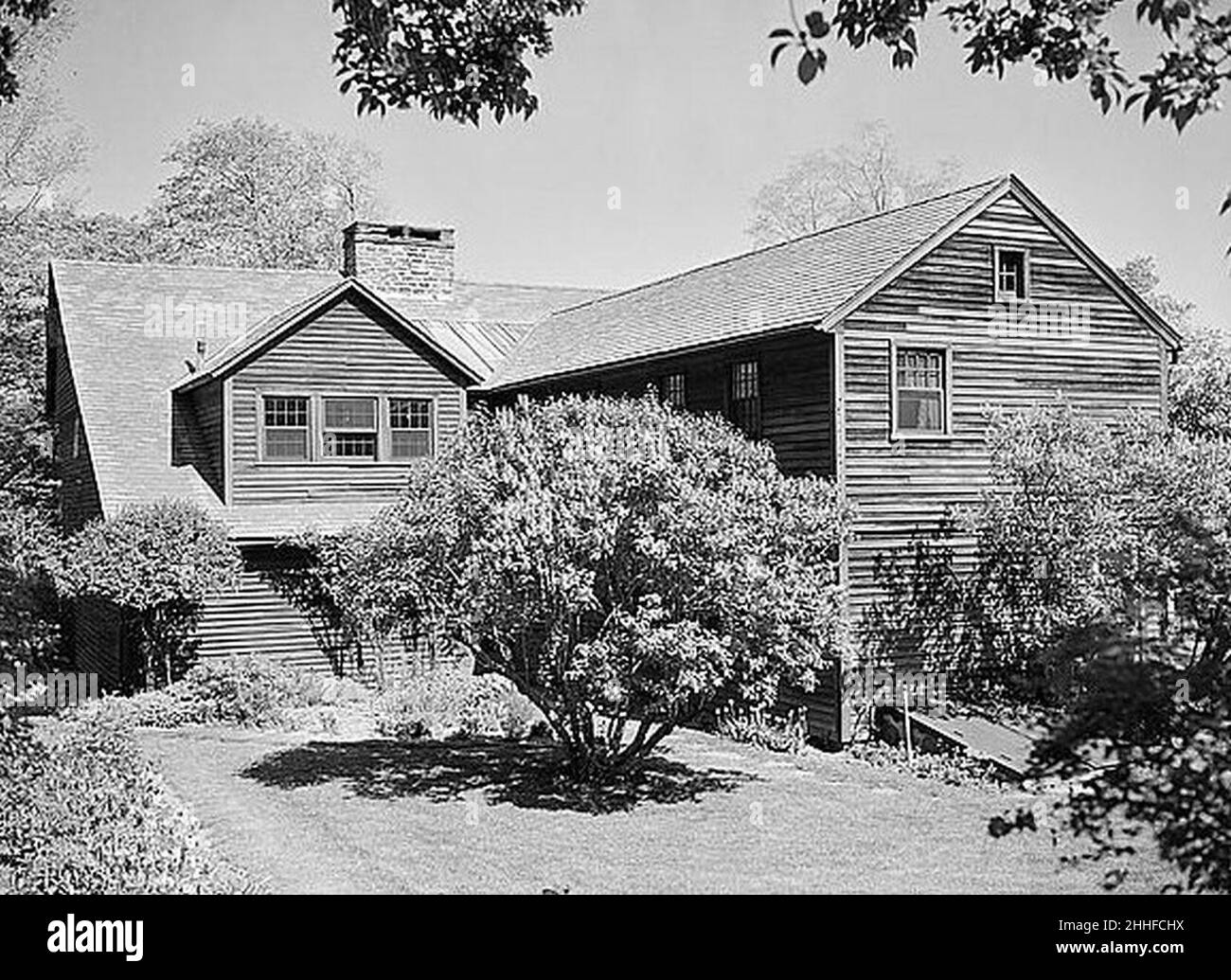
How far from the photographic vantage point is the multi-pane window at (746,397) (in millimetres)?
11492

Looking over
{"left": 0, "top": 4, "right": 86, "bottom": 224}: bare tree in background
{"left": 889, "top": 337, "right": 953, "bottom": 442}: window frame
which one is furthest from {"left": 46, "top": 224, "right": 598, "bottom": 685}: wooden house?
{"left": 889, "top": 337, "right": 953, "bottom": 442}: window frame

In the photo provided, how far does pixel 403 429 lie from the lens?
46.6 ft

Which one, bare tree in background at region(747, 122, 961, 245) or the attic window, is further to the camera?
bare tree in background at region(747, 122, 961, 245)

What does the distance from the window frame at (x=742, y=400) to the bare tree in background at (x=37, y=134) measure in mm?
5545

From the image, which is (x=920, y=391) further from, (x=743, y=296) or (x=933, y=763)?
(x=933, y=763)

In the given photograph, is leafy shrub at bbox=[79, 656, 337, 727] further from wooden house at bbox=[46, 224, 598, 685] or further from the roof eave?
the roof eave

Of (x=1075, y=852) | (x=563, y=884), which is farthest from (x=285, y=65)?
(x=1075, y=852)

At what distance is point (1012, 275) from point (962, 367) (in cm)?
94

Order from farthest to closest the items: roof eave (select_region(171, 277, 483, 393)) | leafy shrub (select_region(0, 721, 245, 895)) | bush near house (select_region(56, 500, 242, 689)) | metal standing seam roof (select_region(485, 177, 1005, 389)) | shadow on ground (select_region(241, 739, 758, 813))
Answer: roof eave (select_region(171, 277, 483, 393)) → bush near house (select_region(56, 500, 242, 689)) → metal standing seam roof (select_region(485, 177, 1005, 389)) → shadow on ground (select_region(241, 739, 758, 813)) → leafy shrub (select_region(0, 721, 245, 895))

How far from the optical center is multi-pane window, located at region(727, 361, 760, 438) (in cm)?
1149

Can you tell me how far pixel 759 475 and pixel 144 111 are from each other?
4611mm

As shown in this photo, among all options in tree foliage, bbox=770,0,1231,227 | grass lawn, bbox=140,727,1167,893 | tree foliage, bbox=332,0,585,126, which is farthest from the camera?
grass lawn, bbox=140,727,1167,893

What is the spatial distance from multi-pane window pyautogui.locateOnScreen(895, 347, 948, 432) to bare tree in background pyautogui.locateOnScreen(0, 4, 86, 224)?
650cm

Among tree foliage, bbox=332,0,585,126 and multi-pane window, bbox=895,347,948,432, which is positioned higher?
tree foliage, bbox=332,0,585,126
